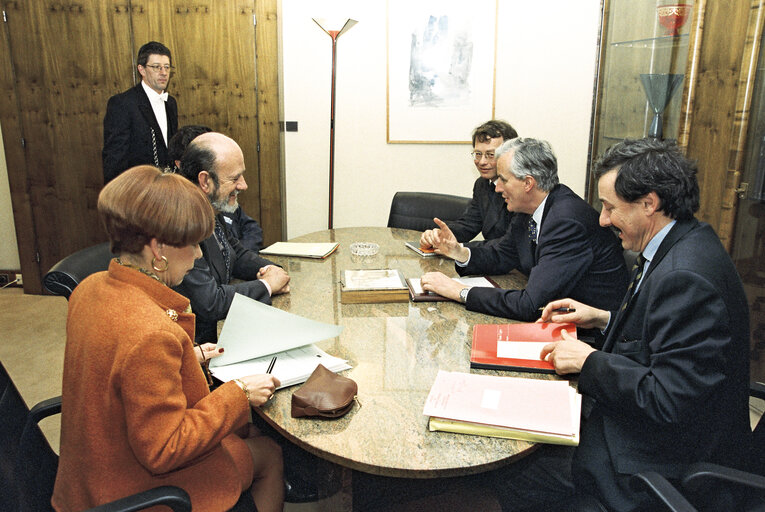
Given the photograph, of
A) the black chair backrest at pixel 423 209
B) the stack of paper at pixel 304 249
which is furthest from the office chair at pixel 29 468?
the black chair backrest at pixel 423 209

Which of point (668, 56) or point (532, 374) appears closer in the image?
point (532, 374)

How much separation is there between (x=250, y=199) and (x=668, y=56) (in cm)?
288

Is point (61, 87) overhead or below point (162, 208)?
overhead

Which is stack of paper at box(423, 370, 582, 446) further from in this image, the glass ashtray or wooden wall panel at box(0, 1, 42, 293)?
wooden wall panel at box(0, 1, 42, 293)

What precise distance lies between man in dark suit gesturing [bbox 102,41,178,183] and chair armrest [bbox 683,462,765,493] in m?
3.36

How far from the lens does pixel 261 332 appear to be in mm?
1491

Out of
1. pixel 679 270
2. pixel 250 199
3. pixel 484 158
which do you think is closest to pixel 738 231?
pixel 484 158

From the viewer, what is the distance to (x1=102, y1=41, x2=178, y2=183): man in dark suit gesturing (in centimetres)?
355

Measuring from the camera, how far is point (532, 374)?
1419mm

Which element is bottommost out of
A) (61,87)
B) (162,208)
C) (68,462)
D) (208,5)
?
(68,462)

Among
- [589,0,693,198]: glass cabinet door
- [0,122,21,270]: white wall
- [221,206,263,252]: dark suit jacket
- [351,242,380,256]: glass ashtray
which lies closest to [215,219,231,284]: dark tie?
[221,206,263,252]: dark suit jacket

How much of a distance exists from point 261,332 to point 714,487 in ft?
3.59

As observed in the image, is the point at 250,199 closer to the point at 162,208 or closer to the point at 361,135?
the point at 361,135

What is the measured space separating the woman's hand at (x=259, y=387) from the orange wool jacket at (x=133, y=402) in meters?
0.04
